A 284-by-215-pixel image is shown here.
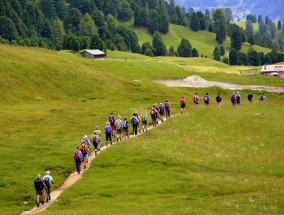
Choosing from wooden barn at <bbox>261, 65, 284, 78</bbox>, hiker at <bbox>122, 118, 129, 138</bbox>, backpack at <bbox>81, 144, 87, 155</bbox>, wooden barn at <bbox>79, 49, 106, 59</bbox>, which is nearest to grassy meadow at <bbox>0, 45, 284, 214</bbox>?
backpack at <bbox>81, 144, 87, 155</bbox>

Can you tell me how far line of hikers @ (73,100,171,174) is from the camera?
47.4 meters

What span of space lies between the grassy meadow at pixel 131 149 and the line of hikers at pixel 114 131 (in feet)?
4.05

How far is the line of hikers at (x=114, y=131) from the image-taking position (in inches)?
1866

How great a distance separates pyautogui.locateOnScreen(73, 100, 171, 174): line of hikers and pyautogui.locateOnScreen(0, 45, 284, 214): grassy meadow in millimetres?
1233

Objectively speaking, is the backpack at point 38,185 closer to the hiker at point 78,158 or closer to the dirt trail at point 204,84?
the hiker at point 78,158

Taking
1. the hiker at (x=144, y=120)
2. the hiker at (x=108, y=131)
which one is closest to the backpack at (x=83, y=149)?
the hiker at (x=108, y=131)

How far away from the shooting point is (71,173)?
46.9 metres

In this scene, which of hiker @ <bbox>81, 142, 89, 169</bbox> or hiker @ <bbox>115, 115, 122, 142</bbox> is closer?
hiker @ <bbox>81, 142, 89, 169</bbox>

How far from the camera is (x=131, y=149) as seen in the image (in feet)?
174

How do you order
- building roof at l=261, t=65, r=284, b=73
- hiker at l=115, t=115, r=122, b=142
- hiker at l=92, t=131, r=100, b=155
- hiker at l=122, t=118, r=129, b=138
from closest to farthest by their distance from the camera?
hiker at l=92, t=131, r=100, b=155 → hiker at l=115, t=115, r=122, b=142 → hiker at l=122, t=118, r=129, b=138 → building roof at l=261, t=65, r=284, b=73

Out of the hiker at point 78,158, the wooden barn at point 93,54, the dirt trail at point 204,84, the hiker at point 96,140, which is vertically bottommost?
the hiker at point 78,158

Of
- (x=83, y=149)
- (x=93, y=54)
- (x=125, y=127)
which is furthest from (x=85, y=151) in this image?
(x=93, y=54)

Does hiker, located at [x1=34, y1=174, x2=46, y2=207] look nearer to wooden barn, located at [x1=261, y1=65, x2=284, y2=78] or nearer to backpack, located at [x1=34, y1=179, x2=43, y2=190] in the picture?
backpack, located at [x1=34, y1=179, x2=43, y2=190]

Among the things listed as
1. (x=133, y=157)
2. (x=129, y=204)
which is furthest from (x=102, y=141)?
(x=129, y=204)
